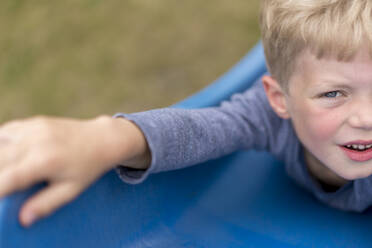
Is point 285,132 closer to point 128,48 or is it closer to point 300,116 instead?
point 300,116

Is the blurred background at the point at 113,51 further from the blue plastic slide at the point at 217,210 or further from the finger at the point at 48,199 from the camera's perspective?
the finger at the point at 48,199

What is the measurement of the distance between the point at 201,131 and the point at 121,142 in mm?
177

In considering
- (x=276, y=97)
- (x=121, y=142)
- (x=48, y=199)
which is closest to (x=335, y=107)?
(x=276, y=97)

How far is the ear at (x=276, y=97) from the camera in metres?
0.83

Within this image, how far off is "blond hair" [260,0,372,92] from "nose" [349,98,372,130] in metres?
0.07

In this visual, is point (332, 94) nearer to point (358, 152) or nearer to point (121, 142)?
point (358, 152)

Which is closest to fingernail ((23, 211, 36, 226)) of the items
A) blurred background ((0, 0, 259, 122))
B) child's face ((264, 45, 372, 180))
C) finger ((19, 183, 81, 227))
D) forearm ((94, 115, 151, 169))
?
finger ((19, 183, 81, 227))

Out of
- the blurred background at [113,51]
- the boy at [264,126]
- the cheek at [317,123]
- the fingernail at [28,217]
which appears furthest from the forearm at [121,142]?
the blurred background at [113,51]

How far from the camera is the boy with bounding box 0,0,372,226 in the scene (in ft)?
1.86

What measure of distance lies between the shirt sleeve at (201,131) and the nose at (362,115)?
0.21m

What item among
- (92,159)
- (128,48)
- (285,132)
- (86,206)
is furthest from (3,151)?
(128,48)

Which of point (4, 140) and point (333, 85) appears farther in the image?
point (333, 85)

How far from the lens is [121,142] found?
0.63 meters

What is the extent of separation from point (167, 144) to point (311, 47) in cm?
24
